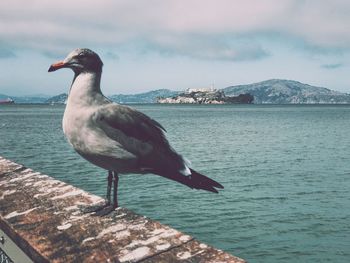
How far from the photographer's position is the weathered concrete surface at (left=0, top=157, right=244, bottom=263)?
7.77ft

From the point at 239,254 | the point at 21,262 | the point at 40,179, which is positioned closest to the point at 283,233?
the point at 239,254

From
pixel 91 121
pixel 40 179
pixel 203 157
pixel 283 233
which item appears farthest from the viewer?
pixel 203 157

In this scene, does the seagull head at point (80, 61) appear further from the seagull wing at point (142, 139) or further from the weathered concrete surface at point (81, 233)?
the weathered concrete surface at point (81, 233)

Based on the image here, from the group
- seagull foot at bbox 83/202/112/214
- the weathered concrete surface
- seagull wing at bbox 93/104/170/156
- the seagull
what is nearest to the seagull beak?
the seagull

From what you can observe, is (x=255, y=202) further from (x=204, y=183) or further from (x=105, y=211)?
(x=105, y=211)

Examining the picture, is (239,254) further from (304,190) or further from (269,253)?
(304,190)

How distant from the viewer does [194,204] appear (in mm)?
20250

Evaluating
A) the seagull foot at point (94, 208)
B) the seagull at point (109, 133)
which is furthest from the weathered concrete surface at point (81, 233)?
the seagull at point (109, 133)

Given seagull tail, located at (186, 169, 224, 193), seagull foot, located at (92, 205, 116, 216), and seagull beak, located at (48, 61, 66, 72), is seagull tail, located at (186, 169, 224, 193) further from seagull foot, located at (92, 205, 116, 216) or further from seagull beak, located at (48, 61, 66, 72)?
seagull beak, located at (48, 61, 66, 72)

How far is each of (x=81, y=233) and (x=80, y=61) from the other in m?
1.65

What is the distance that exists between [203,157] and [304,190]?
15.6m

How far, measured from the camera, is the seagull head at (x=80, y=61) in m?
3.71

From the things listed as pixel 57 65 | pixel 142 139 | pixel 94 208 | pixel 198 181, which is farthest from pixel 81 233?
pixel 57 65

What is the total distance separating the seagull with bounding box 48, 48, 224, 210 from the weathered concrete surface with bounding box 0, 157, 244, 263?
426 mm
